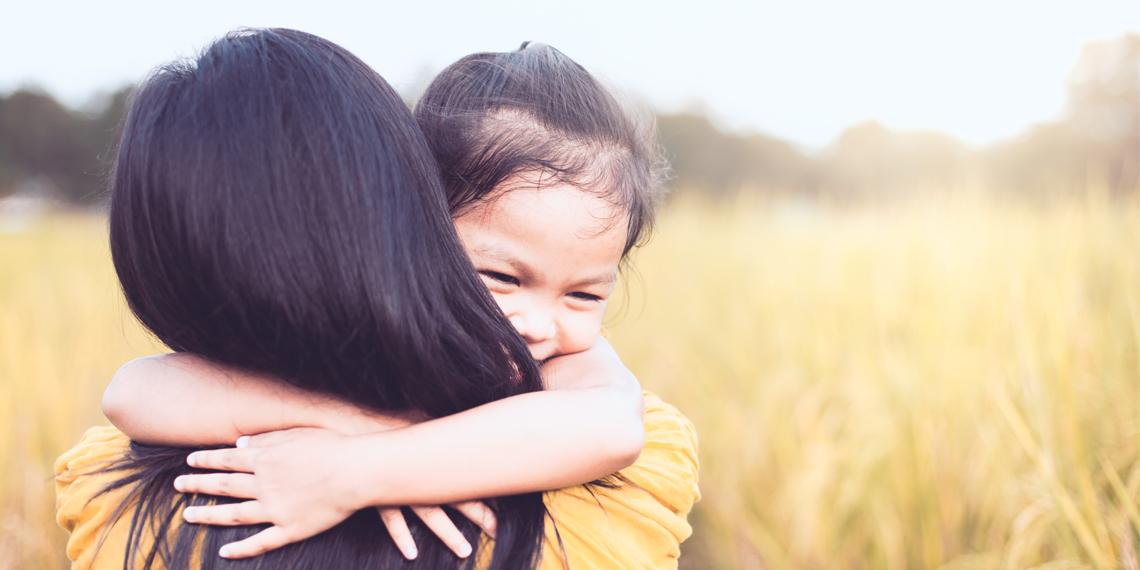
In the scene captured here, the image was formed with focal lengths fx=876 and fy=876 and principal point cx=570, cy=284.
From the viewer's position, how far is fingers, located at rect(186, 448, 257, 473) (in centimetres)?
115

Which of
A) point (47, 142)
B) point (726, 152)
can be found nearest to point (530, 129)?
point (726, 152)

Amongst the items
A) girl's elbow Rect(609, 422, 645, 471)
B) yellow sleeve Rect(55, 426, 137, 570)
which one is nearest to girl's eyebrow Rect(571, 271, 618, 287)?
girl's elbow Rect(609, 422, 645, 471)

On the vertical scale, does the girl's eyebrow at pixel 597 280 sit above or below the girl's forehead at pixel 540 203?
below

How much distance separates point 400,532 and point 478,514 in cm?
10

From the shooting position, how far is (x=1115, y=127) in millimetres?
10062

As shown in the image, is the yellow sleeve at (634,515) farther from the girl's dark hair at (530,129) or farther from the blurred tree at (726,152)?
the blurred tree at (726,152)

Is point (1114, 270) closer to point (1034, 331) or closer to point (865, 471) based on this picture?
point (1034, 331)

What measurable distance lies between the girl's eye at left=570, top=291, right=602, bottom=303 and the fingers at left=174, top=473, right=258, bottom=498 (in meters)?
0.66

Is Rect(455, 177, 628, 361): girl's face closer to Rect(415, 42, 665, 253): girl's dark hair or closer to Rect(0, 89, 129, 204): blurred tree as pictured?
Rect(415, 42, 665, 253): girl's dark hair

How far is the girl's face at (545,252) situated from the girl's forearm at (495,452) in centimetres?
32

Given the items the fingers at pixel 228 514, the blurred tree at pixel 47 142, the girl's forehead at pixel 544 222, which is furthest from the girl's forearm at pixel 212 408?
the blurred tree at pixel 47 142

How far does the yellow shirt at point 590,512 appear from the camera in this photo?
1162mm

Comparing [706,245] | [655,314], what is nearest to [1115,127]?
[706,245]

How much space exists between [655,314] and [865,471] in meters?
2.28
